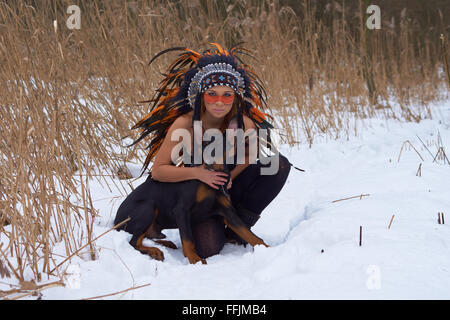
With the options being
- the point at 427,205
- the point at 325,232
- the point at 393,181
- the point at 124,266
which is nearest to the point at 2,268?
the point at 124,266

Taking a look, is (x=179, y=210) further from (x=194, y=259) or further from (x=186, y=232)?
(x=194, y=259)

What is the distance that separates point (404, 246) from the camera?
1595 mm

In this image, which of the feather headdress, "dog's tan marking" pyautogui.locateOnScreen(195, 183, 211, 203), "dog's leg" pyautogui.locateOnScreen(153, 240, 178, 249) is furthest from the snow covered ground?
the feather headdress

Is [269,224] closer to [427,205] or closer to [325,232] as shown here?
[325,232]

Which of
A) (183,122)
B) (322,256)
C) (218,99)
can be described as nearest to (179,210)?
(183,122)

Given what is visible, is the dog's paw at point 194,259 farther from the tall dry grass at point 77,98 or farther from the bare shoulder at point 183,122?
the bare shoulder at point 183,122

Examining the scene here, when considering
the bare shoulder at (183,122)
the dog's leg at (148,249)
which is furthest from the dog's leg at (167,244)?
the bare shoulder at (183,122)

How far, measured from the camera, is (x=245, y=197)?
2.10 metres

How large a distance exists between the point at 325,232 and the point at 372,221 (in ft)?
0.80

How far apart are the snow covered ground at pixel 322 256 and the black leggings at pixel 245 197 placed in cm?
8

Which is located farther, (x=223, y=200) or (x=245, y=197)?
(x=245, y=197)

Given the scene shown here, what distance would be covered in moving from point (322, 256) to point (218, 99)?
73 cm

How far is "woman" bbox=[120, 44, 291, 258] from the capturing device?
1.81 m

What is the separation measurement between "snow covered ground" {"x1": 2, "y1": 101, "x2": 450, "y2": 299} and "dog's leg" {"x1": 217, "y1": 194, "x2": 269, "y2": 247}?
0.28 ft
